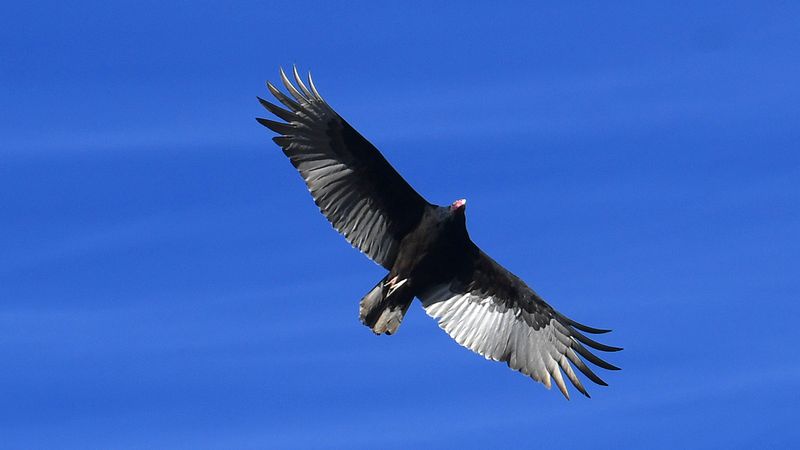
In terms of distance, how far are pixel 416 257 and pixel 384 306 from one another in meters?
0.74

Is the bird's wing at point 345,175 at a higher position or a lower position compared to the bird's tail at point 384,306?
higher

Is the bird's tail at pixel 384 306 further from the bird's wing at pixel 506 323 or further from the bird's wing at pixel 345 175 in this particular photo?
the bird's wing at pixel 506 323

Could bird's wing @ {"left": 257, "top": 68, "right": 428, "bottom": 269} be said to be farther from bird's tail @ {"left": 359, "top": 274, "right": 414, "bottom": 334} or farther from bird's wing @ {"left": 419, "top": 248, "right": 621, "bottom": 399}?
bird's wing @ {"left": 419, "top": 248, "right": 621, "bottom": 399}

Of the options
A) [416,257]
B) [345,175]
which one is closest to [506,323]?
[416,257]

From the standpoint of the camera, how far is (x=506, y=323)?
2256 centimetres

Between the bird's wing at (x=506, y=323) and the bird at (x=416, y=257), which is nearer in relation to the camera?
the bird at (x=416, y=257)

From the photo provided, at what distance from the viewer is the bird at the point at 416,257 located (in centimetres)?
2111

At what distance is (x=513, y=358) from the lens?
2244 cm

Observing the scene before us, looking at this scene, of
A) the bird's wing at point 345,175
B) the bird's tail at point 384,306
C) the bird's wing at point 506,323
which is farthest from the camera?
the bird's wing at point 506,323

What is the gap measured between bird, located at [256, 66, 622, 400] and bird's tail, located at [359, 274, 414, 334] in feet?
0.04

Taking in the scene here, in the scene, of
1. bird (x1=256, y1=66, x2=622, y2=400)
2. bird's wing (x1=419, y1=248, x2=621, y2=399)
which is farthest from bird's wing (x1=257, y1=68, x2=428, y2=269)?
bird's wing (x1=419, y1=248, x2=621, y2=399)

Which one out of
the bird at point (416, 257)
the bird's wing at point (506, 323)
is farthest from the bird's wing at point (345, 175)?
the bird's wing at point (506, 323)

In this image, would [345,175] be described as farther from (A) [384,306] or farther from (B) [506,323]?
(B) [506,323]

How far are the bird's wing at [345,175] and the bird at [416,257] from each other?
0.04 ft
